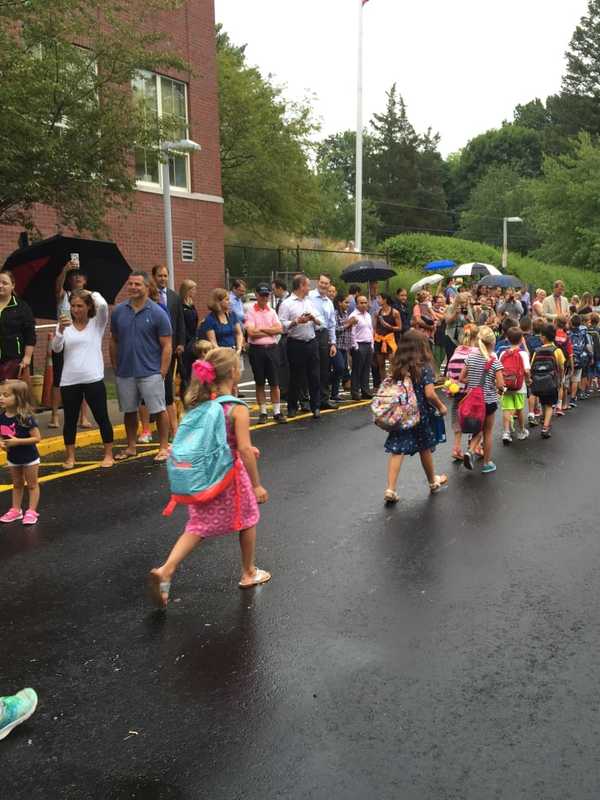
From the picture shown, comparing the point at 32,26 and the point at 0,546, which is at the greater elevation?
the point at 32,26

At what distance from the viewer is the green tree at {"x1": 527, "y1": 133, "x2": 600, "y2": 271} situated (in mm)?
39250

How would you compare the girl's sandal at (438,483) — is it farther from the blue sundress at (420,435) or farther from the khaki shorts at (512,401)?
the khaki shorts at (512,401)

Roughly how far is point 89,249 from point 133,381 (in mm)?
2675

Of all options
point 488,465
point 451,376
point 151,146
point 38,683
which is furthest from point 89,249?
point 38,683

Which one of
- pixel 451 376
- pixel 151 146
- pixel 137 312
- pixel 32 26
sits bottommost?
pixel 451 376

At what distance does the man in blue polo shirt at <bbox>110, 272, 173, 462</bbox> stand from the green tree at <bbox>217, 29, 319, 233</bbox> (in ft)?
78.5

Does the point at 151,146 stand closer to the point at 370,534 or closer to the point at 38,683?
the point at 370,534

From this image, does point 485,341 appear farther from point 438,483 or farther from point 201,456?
point 201,456

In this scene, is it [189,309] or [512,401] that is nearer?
[512,401]

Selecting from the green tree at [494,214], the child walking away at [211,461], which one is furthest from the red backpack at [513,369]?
the green tree at [494,214]

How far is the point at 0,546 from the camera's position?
5855 millimetres

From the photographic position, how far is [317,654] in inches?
161

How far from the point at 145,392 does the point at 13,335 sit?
55.1 inches

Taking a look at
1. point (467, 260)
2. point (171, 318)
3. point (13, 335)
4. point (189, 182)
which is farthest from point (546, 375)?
point (467, 260)
